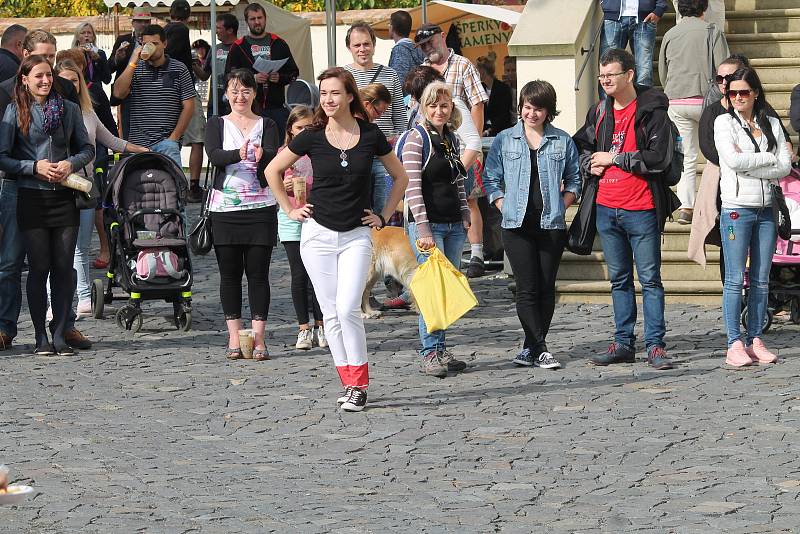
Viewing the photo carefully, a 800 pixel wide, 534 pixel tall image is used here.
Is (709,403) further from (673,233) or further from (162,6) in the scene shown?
(162,6)

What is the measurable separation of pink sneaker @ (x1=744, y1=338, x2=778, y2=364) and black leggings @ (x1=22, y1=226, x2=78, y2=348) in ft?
15.4

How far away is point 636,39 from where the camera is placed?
1438 cm

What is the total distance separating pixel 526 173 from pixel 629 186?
670mm

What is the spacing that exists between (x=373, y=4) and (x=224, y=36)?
1790 centimetres

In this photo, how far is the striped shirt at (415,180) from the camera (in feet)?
32.0

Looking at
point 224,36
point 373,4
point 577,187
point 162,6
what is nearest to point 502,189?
point 577,187

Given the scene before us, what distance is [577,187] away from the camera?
10.2 meters

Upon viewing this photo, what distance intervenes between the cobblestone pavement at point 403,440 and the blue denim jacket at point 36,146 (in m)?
1.28

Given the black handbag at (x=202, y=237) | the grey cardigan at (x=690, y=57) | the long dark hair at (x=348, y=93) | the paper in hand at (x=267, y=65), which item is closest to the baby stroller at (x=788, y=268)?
the grey cardigan at (x=690, y=57)

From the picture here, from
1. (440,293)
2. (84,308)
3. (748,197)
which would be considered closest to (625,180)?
(748,197)

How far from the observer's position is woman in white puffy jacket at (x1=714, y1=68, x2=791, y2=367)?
1004 cm

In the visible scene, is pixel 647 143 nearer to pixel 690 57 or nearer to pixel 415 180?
pixel 415 180

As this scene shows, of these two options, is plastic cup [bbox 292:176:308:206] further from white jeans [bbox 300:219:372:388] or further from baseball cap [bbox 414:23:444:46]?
baseball cap [bbox 414:23:444:46]

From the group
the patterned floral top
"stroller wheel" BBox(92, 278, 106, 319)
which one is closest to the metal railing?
the patterned floral top
